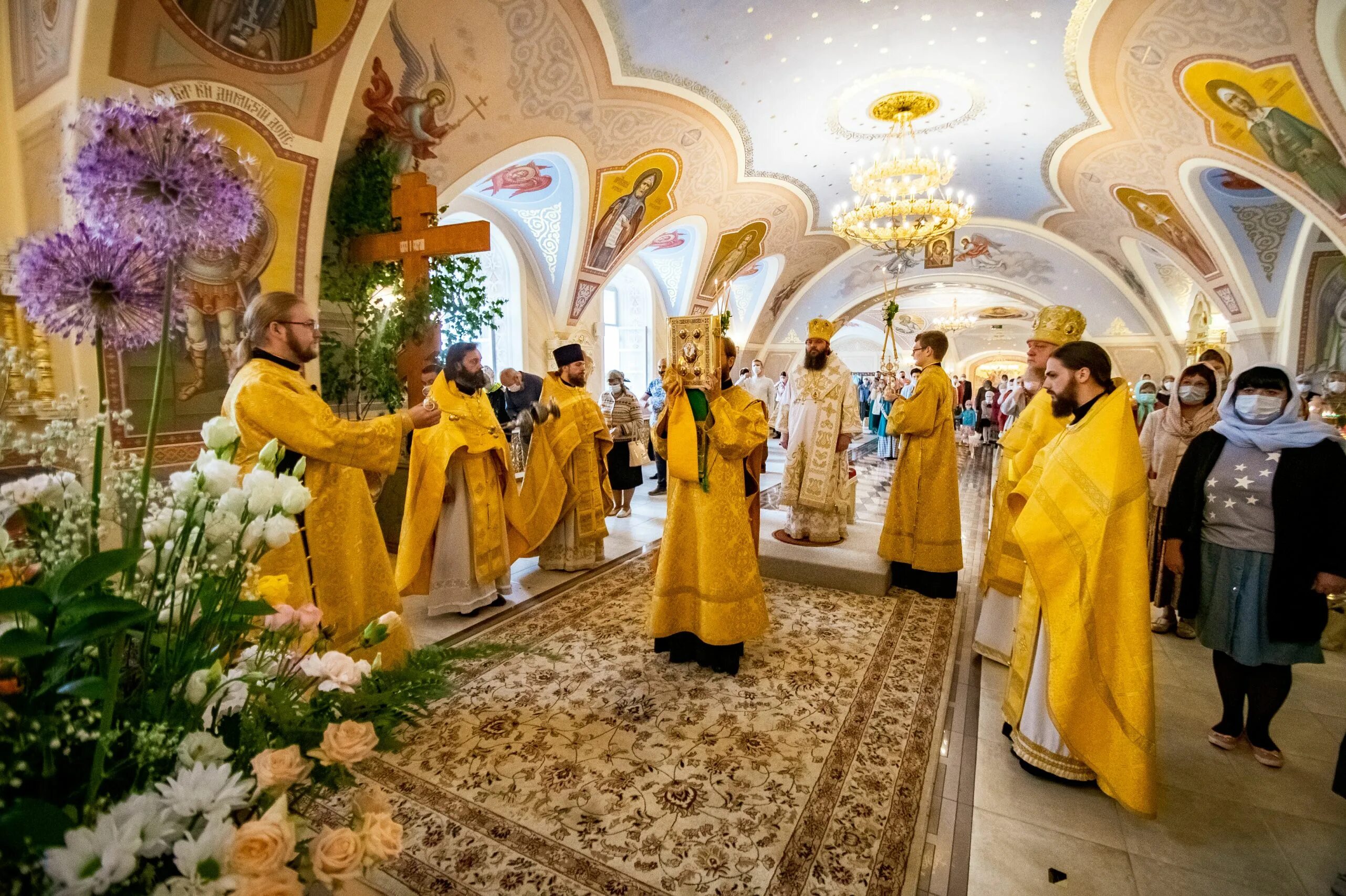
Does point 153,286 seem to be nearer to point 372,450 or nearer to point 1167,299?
point 372,450

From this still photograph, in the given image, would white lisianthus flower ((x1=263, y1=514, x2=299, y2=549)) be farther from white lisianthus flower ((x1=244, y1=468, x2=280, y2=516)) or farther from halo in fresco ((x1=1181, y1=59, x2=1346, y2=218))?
halo in fresco ((x1=1181, y1=59, x2=1346, y2=218))

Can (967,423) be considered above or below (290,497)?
below

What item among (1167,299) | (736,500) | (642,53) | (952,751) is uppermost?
(642,53)

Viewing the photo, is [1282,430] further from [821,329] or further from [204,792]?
[204,792]

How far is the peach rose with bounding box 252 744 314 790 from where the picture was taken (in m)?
0.69

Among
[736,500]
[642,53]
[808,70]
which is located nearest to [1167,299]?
[808,70]

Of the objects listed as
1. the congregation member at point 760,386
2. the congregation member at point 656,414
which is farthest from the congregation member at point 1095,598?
the congregation member at point 760,386

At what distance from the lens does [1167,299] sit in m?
14.2

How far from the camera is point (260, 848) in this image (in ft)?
2.13

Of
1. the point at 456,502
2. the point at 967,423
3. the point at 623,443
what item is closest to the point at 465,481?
the point at 456,502

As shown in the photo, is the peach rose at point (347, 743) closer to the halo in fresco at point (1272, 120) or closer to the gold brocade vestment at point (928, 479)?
the gold brocade vestment at point (928, 479)

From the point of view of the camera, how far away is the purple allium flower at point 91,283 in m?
0.75

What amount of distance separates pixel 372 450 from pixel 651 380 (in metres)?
11.4

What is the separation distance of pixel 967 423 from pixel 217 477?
21.5 m
